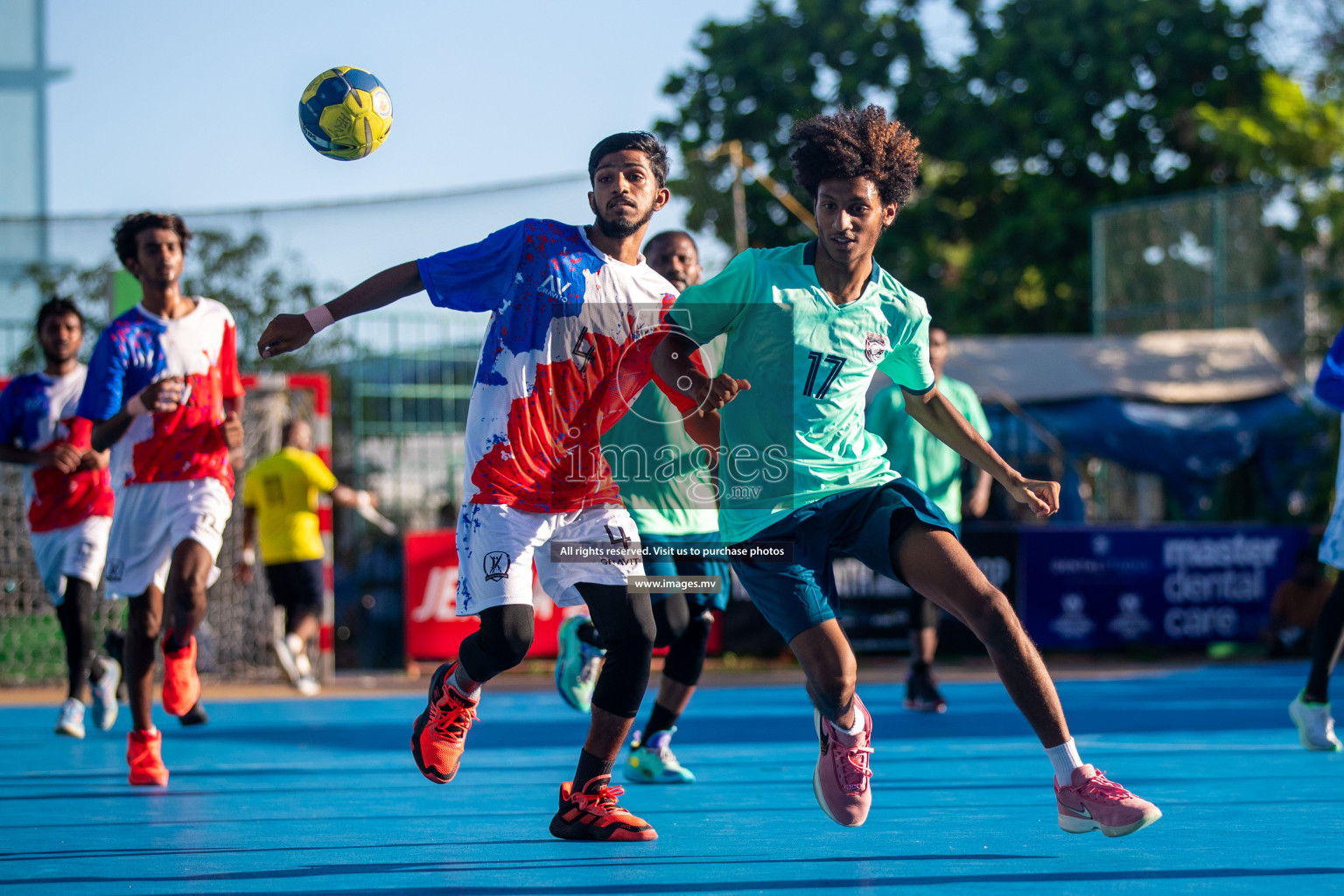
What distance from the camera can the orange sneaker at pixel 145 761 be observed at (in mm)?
5301

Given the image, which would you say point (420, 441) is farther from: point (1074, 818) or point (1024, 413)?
point (1074, 818)

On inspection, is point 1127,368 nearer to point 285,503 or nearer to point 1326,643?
point 285,503

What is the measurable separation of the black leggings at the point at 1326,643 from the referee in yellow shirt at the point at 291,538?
22.0 ft

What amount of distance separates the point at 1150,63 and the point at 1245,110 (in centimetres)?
223

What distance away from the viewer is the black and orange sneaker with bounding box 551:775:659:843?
404 cm

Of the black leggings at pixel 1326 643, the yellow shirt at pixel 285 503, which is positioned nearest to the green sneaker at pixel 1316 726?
the black leggings at pixel 1326 643

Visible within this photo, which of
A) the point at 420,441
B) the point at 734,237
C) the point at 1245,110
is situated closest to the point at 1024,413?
the point at 734,237

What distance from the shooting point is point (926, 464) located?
758cm

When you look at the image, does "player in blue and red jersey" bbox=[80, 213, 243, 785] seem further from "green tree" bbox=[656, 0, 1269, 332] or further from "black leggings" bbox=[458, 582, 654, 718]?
"green tree" bbox=[656, 0, 1269, 332]

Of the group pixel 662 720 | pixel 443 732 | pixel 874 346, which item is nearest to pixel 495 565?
→ pixel 443 732

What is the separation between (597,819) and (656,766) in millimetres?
1353

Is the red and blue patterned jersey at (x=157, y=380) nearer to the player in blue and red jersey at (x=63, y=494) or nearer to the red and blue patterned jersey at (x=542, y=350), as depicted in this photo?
the player in blue and red jersey at (x=63, y=494)

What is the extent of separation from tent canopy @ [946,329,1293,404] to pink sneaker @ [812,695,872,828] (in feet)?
41.5

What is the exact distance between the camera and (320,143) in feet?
14.9
